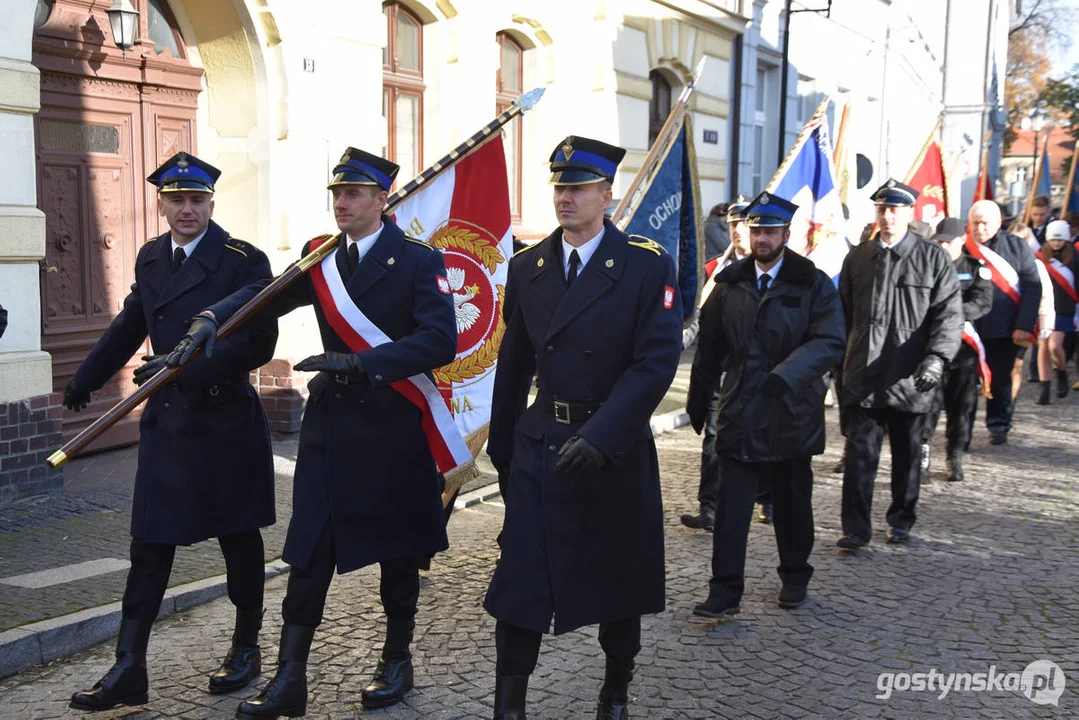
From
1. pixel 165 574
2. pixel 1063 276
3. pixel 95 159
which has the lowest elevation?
→ pixel 165 574

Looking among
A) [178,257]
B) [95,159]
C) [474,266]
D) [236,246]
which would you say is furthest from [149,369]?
[95,159]

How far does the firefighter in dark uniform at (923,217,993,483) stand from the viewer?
8.16 metres

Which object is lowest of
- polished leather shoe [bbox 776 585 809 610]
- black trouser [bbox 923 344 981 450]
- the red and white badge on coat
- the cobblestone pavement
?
the cobblestone pavement

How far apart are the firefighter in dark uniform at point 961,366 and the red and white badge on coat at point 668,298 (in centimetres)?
430

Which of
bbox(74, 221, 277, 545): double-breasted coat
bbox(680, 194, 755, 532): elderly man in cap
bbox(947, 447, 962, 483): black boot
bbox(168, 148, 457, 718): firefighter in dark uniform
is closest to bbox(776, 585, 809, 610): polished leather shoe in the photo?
bbox(680, 194, 755, 532): elderly man in cap

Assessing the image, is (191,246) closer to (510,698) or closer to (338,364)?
(338,364)

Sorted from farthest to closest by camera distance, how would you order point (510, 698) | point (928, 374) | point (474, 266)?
point (928, 374), point (474, 266), point (510, 698)

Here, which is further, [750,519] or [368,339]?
[750,519]

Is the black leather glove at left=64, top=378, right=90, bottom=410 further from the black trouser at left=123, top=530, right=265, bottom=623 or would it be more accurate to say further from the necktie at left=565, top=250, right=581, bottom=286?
the necktie at left=565, top=250, right=581, bottom=286

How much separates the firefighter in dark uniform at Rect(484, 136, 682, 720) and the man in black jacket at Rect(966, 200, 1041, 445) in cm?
656

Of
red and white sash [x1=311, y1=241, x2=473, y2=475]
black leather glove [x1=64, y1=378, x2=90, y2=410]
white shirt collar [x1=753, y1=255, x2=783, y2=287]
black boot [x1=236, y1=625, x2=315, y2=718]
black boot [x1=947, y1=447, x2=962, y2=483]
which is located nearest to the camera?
black boot [x1=236, y1=625, x2=315, y2=718]

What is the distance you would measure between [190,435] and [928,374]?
3.95m

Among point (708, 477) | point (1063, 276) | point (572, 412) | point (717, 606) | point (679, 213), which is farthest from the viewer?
point (1063, 276)

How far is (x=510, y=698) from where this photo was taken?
3936 mm
